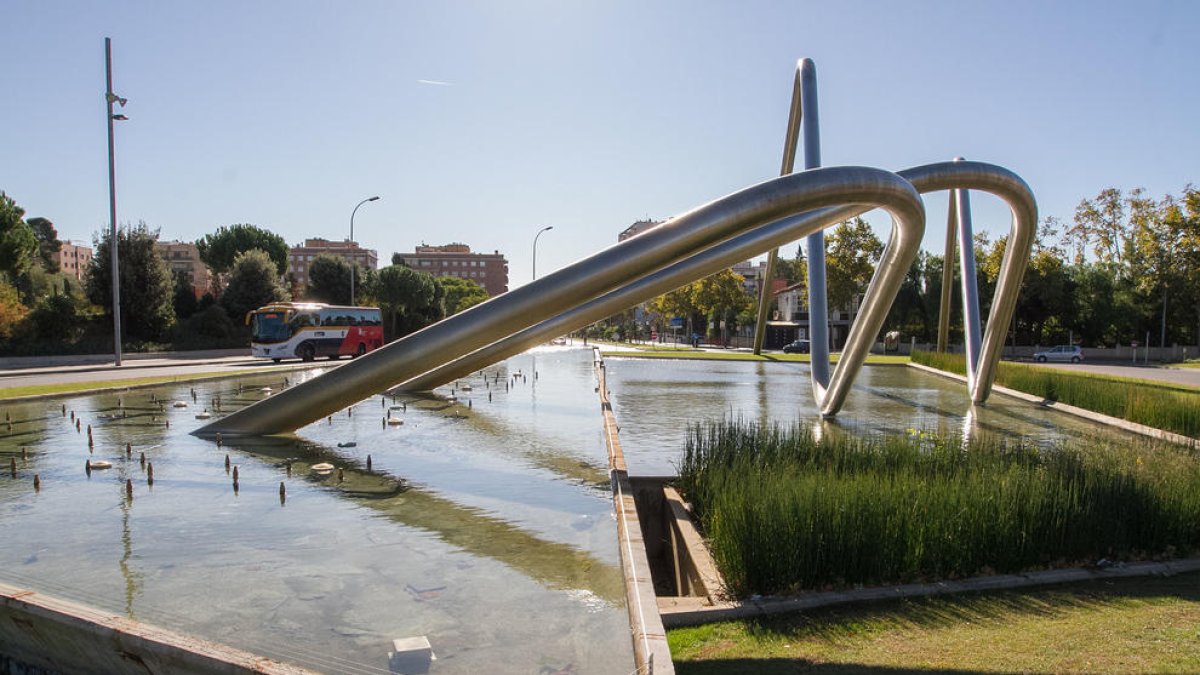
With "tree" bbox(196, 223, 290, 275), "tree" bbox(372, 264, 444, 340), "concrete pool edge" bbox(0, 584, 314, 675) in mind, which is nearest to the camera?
"concrete pool edge" bbox(0, 584, 314, 675)

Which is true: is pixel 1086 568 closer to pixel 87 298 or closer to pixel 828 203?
pixel 828 203

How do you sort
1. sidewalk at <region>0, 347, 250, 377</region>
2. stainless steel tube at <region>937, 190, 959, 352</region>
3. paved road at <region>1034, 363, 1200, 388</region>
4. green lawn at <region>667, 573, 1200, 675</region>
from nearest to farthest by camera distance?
green lawn at <region>667, 573, 1200, 675</region>, stainless steel tube at <region>937, 190, 959, 352</region>, paved road at <region>1034, 363, 1200, 388</region>, sidewalk at <region>0, 347, 250, 377</region>

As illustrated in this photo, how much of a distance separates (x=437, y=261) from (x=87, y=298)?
112847 mm

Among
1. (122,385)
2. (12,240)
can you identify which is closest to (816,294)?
(122,385)

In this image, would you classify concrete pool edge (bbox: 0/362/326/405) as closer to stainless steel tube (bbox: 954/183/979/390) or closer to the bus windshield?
the bus windshield

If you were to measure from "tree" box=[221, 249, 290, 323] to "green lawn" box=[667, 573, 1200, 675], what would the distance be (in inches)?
1910

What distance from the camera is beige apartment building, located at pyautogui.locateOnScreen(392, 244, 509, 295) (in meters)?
151

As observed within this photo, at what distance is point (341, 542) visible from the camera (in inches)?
272

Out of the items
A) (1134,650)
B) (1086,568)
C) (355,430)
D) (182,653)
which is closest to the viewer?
(182,653)

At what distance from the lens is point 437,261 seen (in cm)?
15150

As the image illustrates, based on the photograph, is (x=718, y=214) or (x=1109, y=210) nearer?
(x=718, y=214)

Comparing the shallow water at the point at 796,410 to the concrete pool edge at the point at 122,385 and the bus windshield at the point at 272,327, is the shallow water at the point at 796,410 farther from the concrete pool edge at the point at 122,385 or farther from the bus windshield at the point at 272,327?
the bus windshield at the point at 272,327

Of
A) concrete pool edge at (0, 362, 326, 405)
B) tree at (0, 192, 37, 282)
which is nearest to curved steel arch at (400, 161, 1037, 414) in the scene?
concrete pool edge at (0, 362, 326, 405)

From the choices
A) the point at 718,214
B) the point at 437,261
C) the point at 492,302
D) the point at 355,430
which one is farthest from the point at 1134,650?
the point at 437,261
